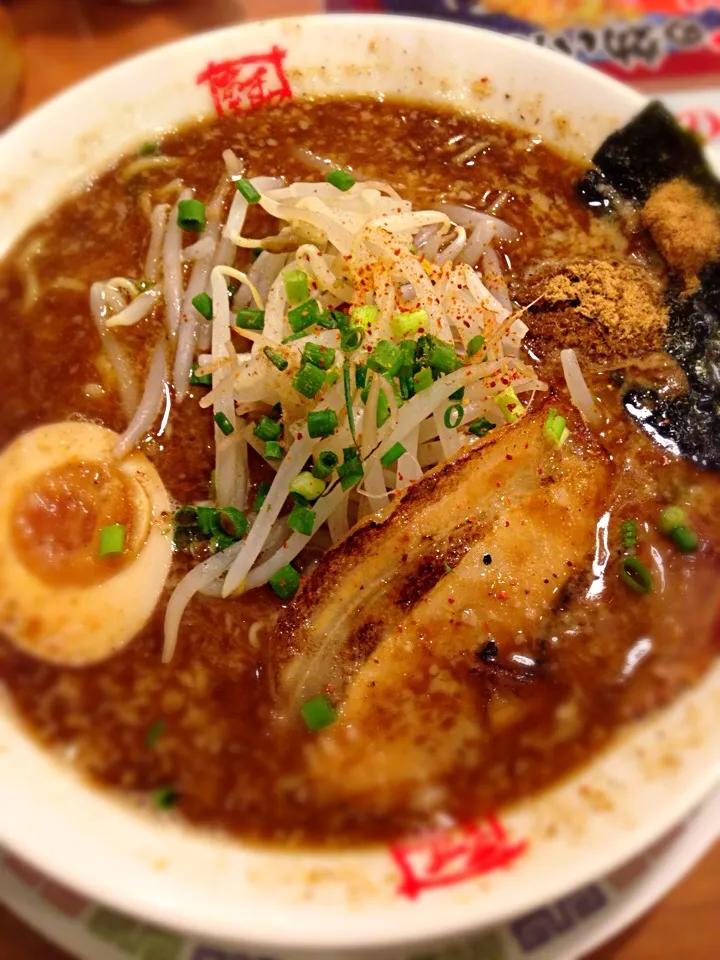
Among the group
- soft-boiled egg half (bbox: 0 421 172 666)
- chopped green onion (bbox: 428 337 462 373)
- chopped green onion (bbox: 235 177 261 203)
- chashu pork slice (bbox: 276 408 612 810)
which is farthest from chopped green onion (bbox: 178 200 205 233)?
chashu pork slice (bbox: 276 408 612 810)

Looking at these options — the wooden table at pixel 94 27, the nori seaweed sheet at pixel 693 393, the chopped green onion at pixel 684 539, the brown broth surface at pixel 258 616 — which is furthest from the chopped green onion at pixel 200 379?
the wooden table at pixel 94 27

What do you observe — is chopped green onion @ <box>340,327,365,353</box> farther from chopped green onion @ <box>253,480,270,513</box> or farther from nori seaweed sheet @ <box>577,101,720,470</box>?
nori seaweed sheet @ <box>577,101,720,470</box>

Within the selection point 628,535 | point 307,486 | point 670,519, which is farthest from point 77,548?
point 670,519

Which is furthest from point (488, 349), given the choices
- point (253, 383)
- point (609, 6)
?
point (609, 6)

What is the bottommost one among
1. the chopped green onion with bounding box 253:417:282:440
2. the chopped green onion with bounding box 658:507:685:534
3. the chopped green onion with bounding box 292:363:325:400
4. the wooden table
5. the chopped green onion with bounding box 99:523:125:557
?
the chopped green onion with bounding box 658:507:685:534

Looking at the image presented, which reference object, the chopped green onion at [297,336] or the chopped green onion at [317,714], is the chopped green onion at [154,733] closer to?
the chopped green onion at [317,714]
